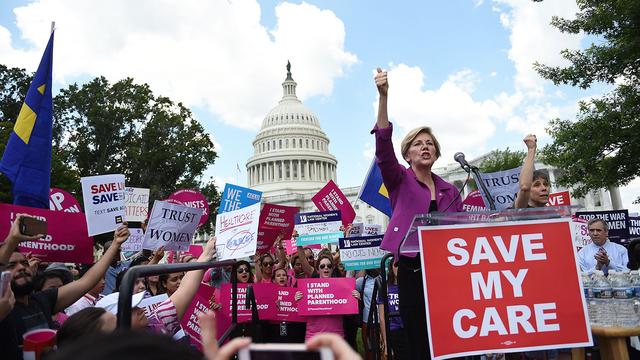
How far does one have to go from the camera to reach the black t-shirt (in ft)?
9.70

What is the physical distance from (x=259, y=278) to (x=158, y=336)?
8.04 metres

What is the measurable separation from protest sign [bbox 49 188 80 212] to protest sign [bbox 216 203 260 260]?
3901 mm

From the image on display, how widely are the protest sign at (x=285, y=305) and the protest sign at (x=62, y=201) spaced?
148 inches

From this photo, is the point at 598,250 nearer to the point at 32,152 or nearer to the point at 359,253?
the point at 359,253

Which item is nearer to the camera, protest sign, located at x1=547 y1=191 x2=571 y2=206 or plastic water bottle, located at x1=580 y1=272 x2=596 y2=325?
plastic water bottle, located at x1=580 y1=272 x2=596 y2=325

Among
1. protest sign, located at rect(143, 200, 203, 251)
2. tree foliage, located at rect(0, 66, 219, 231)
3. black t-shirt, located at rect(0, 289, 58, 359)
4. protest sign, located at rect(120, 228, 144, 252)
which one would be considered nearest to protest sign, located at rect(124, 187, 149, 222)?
protest sign, located at rect(120, 228, 144, 252)

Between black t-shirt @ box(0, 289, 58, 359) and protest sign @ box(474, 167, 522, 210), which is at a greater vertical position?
protest sign @ box(474, 167, 522, 210)

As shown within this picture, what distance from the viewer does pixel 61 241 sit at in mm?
5664

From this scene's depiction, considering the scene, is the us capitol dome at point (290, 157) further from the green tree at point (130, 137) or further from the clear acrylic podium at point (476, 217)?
the clear acrylic podium at point (476, 217)

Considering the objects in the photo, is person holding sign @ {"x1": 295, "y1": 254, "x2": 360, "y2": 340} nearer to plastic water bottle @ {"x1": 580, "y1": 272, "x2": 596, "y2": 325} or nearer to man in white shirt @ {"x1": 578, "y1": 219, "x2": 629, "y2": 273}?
man in white shirt @ {"x1": 578, "y1": 219, "x2": 629, "y2": 273}

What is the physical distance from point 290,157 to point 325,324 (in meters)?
91.9

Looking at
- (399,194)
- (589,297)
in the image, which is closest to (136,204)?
(399,194)

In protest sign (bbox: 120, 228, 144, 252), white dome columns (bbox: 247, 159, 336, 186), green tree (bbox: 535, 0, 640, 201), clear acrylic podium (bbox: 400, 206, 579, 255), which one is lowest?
clear acrylic podium (bbox: 400, 206, 579, 255)

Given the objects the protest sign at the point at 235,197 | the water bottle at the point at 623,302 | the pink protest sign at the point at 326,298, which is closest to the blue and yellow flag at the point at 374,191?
the pink protest sign at the point at 326,298
